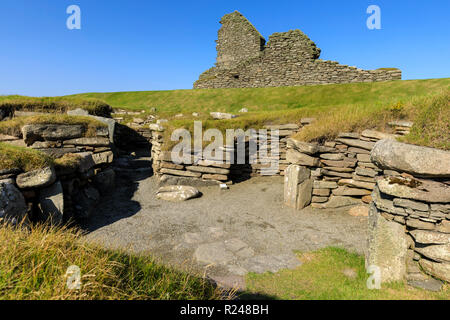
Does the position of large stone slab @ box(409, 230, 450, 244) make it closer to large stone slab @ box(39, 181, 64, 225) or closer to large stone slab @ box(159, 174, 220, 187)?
large stone slab @ box(159, 174, 220, 187)

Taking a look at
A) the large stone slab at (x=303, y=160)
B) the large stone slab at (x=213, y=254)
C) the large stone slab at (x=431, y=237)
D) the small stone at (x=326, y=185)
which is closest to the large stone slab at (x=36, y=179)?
the large stone slab at (x=213, y=254)

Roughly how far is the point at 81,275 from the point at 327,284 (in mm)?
3323

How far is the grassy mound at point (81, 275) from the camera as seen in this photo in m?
2.29

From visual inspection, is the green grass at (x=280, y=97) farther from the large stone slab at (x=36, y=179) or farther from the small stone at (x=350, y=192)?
the large stone slab at (x=36, y=179)

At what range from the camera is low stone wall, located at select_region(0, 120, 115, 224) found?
507cm

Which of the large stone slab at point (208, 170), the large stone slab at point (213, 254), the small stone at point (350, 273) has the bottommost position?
the large stone slab at point (213, 254)

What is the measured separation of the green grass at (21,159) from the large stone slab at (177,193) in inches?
127

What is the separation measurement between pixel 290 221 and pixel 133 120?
44.0ft

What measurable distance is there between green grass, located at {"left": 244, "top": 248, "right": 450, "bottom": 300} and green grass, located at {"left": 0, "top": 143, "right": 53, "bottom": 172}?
17.3 ft

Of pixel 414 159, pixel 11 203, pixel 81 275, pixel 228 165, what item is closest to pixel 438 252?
pixel 414 159

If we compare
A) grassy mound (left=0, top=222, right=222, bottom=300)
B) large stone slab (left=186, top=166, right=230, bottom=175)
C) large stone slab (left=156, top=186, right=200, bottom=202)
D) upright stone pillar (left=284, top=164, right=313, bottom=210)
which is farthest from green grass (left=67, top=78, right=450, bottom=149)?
grassy mound (left=0, top=222, right=222, bottom=300)

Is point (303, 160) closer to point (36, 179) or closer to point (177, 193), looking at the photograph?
point (177, 193)
